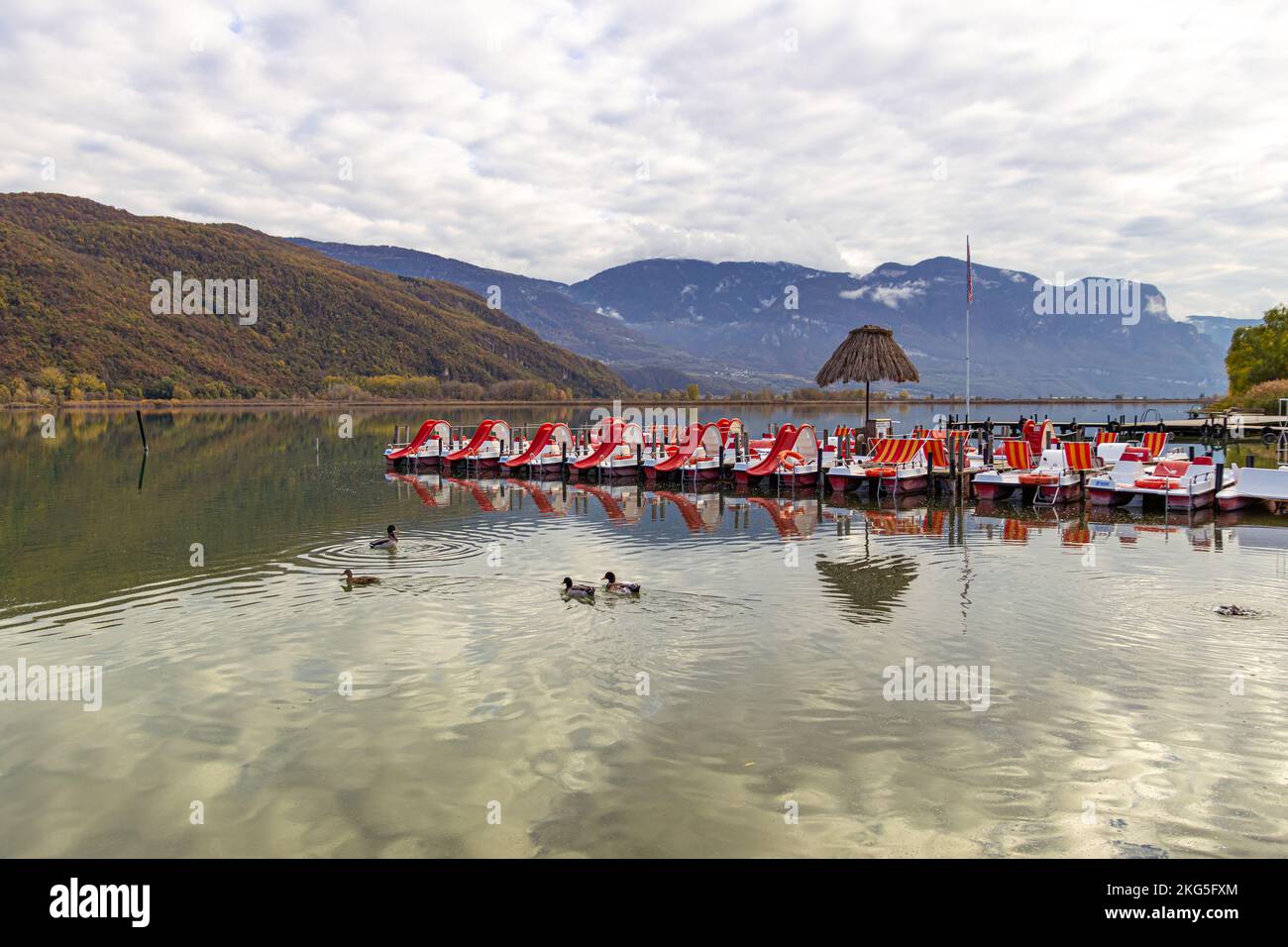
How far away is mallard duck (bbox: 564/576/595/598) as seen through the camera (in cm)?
1347

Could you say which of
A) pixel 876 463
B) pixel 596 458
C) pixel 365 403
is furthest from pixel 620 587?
pixel 365 403

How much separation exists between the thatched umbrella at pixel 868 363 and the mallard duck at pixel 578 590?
29142 mm

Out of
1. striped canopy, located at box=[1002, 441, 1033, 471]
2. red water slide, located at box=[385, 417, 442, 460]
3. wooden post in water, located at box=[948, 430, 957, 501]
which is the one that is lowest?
wooden post in water, located at box=[948, 430, 957, 501]

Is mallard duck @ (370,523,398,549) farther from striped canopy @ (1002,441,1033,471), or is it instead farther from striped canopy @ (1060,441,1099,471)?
striped canopy @ (1002,441,1033,471)

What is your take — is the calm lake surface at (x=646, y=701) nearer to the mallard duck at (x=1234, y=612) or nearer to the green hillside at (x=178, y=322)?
the mallard duck at (x=1234, y=612)

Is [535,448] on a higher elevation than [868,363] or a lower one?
lower

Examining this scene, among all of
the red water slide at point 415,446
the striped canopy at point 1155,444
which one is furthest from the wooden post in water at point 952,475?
the red water slide at point 415,446

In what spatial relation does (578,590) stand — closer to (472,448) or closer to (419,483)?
(419,483)

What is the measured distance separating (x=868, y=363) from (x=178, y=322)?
145866mm

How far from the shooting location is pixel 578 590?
44.6 feet

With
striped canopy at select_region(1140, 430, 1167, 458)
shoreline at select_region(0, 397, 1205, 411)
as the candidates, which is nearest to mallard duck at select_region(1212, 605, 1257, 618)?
striped canopy at select_region(1140, 430, 1167, 458)

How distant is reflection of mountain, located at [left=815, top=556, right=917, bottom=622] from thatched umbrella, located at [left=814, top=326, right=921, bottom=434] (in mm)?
24351

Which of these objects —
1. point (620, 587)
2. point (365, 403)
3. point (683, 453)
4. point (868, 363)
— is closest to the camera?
point (620, 587)

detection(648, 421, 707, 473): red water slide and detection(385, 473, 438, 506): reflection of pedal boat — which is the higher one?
detection(648, 421, 707, 473): red water slide
